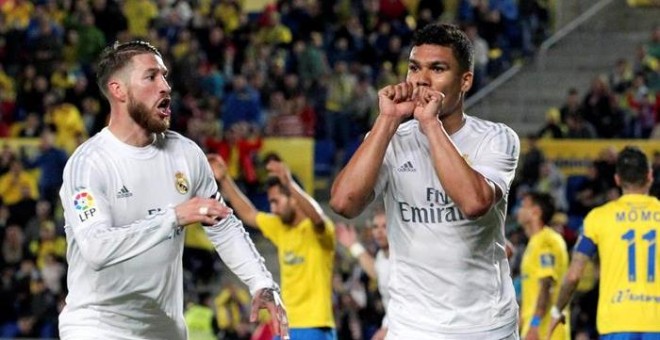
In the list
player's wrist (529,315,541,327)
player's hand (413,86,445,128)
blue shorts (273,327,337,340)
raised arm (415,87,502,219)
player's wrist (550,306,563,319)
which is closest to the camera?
raised arm (415,87,502,219)

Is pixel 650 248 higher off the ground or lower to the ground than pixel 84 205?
lower

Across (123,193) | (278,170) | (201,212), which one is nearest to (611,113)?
(278,170)

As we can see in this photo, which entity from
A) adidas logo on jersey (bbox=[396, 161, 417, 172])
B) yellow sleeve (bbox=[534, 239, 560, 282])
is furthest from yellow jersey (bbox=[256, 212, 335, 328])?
adidas logo on jersey (bbox=[396, 161, 417, 172])

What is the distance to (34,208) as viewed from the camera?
18.7 m

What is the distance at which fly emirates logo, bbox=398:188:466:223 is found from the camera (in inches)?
253

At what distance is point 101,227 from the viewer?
6.44 metres

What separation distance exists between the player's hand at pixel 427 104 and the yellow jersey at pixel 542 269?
521cm

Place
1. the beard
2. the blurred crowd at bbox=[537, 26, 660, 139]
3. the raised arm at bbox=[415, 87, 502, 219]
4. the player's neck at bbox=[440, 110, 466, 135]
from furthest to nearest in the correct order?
the blurred crowd at bbox=[537, 26, 660, 139] → the beard → the player's neck at bbox=[440, 110, 466, 135] → the raised arm at bbox=[415, 87, 502, 219]

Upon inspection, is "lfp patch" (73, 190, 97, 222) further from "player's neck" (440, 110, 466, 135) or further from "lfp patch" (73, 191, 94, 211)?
"player's neck" (440, 110, 466, 135)

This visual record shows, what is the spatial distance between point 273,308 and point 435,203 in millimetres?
933

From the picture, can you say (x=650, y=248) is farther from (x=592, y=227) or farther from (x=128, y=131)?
(x=128, y=131)

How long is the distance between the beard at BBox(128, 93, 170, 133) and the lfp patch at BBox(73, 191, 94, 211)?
0.51 metres

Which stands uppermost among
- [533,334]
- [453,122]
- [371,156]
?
[453,122]

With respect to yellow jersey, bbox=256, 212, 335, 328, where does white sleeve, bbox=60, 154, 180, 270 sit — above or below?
above
